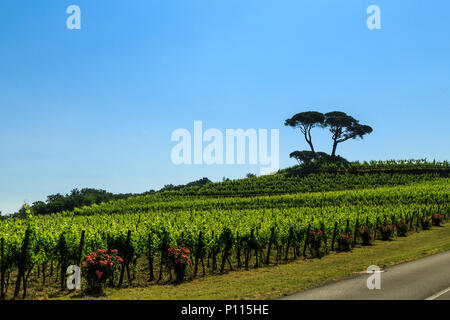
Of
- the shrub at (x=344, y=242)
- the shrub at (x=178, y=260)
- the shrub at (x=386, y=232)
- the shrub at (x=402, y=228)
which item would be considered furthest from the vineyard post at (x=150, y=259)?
the shrub at (x=402, y=228)

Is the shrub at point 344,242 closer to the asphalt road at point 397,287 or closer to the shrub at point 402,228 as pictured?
the shrub at point 402,228

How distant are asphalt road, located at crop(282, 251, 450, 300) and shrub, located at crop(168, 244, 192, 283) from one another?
27.3 feet

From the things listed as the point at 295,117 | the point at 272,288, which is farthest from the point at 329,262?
the point at 295,117

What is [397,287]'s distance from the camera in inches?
557

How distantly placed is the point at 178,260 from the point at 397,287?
11188 mm

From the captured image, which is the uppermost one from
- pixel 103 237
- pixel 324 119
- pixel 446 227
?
pixel 324 119

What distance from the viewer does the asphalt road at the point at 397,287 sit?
1283cm

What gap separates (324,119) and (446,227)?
66.2 m

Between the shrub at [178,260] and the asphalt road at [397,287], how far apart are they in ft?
27.3

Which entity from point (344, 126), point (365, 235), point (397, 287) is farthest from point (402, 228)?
point (344, 126)

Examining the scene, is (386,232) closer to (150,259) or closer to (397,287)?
(397,287)

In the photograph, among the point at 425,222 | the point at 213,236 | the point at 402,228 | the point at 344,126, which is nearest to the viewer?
the point at 213,236
